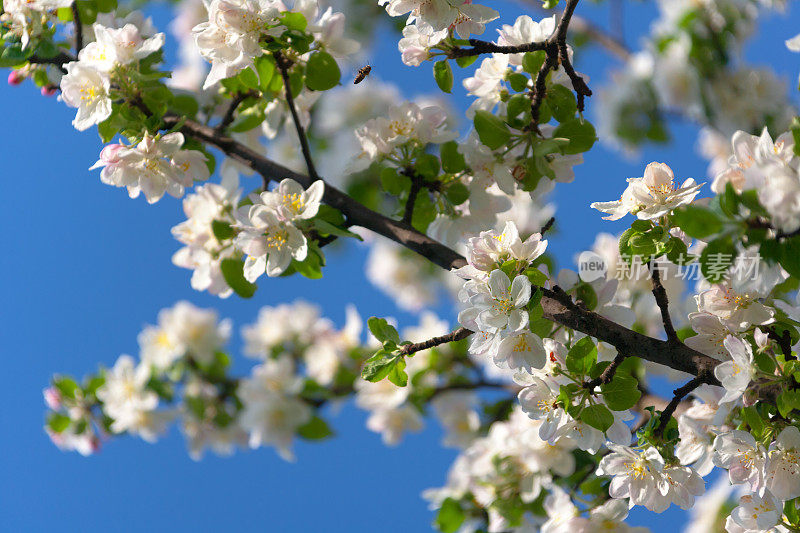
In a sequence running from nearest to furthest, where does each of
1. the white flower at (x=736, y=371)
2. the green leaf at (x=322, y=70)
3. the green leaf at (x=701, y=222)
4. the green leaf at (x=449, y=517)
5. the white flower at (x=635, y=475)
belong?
the green leaf at (x=701, y=222)
the white flower at (x=736, y=371)
the white flower at (x=635, y=475)
the green leaf at (x=322, y=70)
the green leaf at (x=449, y=517)

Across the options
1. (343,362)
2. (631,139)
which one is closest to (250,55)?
(343,362)

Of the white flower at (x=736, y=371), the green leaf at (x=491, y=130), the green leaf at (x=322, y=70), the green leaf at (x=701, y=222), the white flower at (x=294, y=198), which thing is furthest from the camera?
the green leaf at (x=322, y=70)

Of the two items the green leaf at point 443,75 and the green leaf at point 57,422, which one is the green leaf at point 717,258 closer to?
the green leaf at point 443,75

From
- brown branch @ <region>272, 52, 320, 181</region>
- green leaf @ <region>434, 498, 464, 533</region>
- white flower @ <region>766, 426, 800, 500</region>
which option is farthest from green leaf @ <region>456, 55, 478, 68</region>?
green leaf @ <region>434, 498, 464, 533</region>

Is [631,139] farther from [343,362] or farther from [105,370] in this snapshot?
[105,370]

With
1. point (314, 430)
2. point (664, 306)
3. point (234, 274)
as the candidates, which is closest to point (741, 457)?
point (664, 306)

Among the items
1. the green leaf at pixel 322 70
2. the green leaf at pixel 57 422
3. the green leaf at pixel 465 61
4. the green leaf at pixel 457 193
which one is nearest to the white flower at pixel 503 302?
the green leaf at pixel 457 193

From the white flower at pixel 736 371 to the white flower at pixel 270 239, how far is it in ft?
2.85

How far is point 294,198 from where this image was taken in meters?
1.63

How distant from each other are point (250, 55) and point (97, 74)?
0.36 m

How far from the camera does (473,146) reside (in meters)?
1.80

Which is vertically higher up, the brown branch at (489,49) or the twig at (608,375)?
the brown branch at (489,49)

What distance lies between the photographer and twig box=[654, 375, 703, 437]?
139cm

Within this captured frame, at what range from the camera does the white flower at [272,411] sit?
3.05 m
